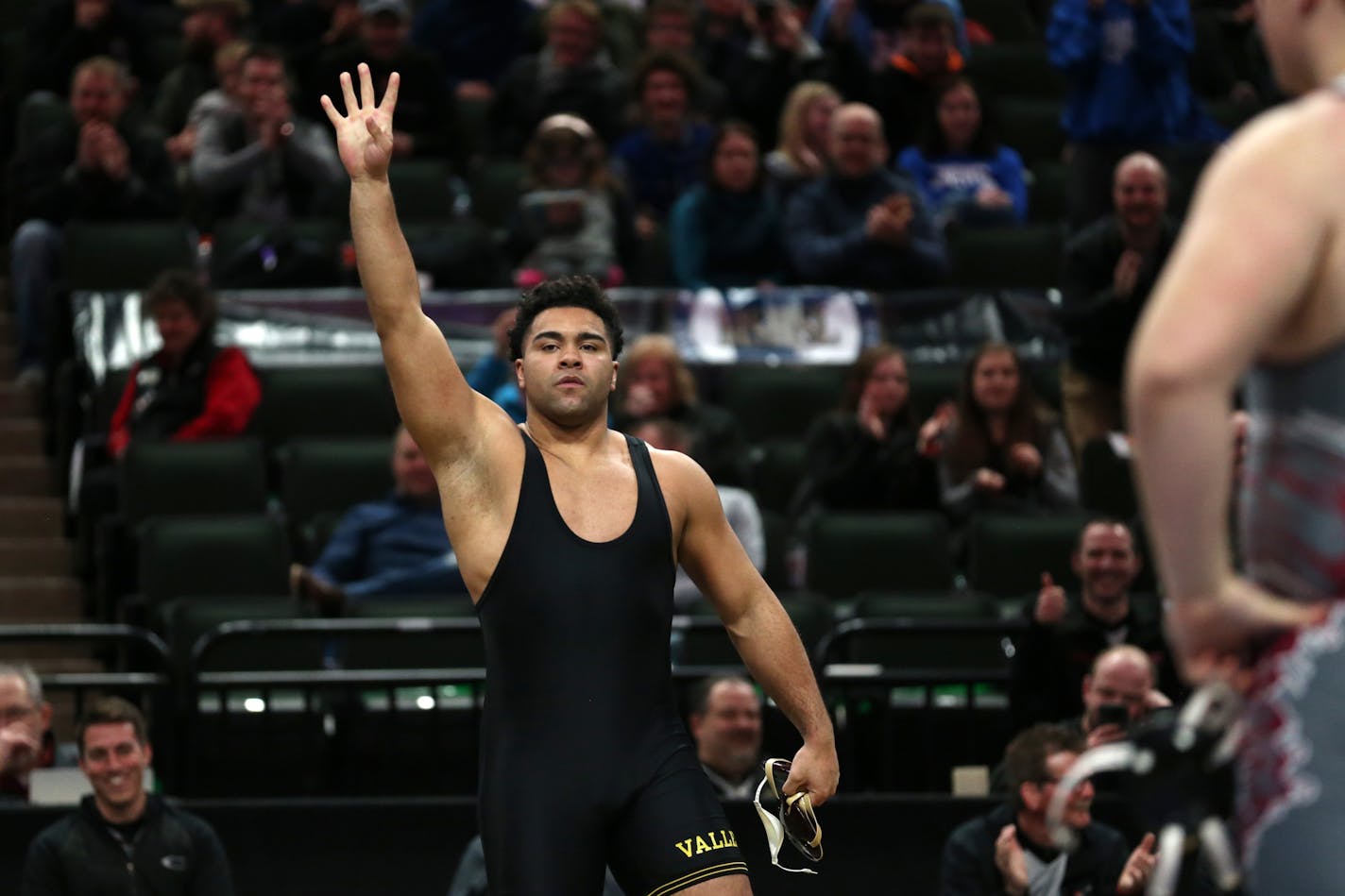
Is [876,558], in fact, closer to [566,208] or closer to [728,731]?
[728,731]

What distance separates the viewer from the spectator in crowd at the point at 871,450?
948 cm

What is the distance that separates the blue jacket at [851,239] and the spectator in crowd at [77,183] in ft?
9.82

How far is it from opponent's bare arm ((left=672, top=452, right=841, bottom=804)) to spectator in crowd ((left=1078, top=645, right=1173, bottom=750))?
2743mm

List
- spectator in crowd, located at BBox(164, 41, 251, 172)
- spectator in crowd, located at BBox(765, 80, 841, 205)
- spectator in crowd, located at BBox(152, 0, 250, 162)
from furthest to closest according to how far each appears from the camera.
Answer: spectator in crowd, located at BBox(152, 0, 250, 162) < spectator in crowd, located at BBox(765, 80, 841, 205) < spectator in crowd, located at BBox(164, 41, 251, 172)

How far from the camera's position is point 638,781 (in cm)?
453

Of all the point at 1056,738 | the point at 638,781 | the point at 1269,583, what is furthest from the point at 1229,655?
the point at 1056,738

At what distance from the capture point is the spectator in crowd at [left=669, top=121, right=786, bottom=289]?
10719 millimetres

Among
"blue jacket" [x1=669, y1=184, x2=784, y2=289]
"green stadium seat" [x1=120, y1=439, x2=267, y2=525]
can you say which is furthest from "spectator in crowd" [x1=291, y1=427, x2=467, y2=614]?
"blue jacket" [x1=669, y1=184, x2=784, y2=289]

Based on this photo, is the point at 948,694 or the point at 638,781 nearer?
the point at 638,781

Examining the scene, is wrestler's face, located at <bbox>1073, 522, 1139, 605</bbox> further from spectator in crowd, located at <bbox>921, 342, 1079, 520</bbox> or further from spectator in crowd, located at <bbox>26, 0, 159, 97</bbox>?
spectator in crowd, located at <bbox>26, 0, 159, 97</bbox>

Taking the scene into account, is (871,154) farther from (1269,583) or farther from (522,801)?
(1269,583)

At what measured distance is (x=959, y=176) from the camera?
1164 cm

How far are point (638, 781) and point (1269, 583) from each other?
2.13 meters

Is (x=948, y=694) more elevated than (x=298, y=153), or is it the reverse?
(x=298, y=153)
